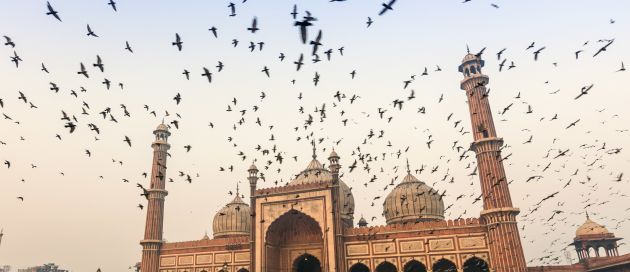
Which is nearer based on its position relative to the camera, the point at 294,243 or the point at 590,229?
the point at 294,243

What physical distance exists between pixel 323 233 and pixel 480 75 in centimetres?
1638

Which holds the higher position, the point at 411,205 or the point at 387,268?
the point at 411,205

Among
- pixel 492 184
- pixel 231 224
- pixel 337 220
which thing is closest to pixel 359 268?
pixel 337 220

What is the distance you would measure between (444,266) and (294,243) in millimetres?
10967

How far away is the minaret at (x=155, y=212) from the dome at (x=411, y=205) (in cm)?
1841

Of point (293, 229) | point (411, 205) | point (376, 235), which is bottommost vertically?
point (376, 235)

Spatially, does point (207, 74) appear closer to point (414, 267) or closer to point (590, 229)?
point (414, 267)

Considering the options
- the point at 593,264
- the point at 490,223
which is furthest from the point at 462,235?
the point at 593,264

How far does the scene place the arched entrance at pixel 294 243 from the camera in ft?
104

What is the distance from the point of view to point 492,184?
93.4 feet

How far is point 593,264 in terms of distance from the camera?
102ft

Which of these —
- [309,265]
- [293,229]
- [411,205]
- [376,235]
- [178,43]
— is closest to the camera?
[178,43]

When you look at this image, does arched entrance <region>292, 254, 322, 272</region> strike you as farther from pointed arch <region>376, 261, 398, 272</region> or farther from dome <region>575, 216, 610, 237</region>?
dome <region>575, 216, 610, 237</region>

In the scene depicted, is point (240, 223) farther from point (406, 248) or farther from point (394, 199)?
point (406, 248)
